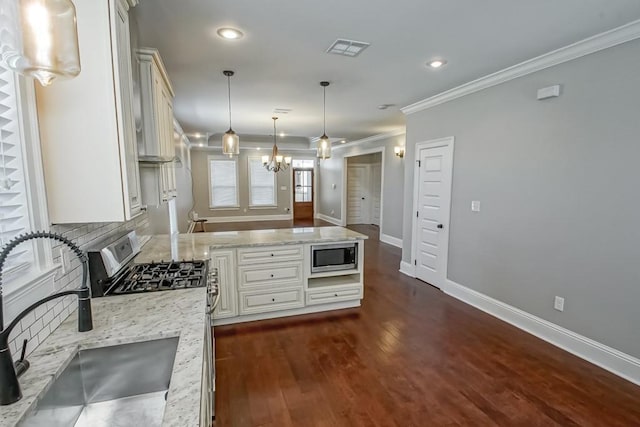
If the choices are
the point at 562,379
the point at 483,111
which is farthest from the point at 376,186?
the point at 562,379

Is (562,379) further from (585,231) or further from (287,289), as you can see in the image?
(287,289)

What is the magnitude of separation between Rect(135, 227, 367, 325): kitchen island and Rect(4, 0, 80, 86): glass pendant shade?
2.19 metres

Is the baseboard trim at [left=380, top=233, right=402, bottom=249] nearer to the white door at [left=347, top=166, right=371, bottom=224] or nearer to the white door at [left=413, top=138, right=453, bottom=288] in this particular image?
the white door at [left=413, top=138, right=453, bottom=288]

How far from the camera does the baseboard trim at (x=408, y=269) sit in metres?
4.81

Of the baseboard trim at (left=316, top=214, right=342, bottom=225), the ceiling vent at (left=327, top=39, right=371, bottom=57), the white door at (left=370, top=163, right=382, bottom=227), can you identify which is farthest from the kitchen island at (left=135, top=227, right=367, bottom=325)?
the white door at (left=370, top=163, right=382, bottom=227)

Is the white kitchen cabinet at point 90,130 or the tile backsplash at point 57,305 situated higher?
the white kitchen cabinet at point 90,130

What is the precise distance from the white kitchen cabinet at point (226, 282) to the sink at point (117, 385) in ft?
6.05

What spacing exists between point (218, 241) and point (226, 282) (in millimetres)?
437

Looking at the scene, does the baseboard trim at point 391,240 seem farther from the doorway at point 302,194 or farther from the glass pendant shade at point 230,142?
the glass pendant shade at point 230,142

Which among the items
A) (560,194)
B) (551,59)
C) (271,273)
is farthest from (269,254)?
(551,59)

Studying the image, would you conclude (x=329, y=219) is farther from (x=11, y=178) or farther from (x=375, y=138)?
(x=11, y=178)

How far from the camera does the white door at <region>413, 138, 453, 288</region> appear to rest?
13.6 ft

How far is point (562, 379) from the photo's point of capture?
94.4 inches

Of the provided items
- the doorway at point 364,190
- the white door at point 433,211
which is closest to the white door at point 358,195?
the doorway at point 364,190
